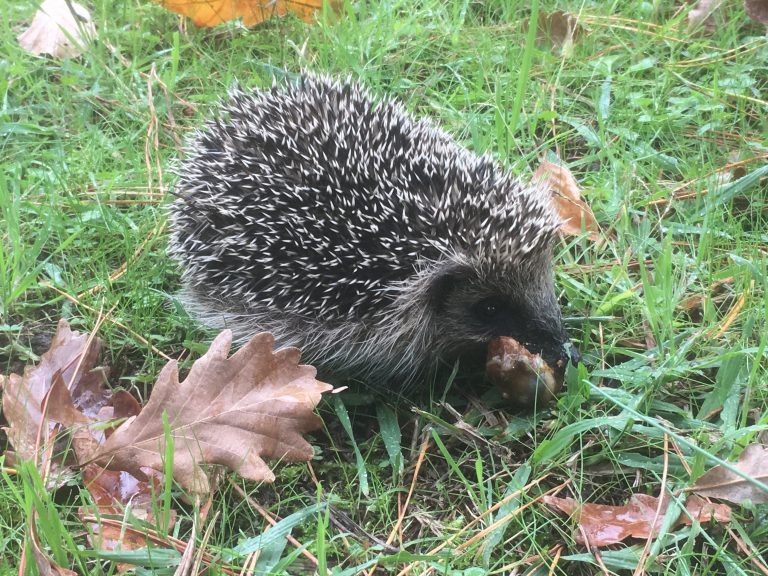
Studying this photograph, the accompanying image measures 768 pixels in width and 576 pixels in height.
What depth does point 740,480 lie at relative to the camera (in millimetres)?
2727

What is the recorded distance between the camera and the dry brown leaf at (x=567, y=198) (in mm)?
4172

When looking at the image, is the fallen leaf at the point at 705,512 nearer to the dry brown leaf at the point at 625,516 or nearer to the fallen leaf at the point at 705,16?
the dry brown leaf at the point at 625,516

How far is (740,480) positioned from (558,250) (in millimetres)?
1694

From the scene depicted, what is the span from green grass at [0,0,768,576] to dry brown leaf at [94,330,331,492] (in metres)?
0.18

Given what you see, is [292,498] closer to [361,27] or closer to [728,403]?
[728,403]

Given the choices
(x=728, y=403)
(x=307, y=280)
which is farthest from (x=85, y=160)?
(x=728, y=403)

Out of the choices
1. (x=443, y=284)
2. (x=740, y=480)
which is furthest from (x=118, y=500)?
(x=740, y=480)

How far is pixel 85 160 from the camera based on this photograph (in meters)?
4.76

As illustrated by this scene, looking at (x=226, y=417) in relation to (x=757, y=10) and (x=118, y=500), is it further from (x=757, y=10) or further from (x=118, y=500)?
(x=757, y=10)

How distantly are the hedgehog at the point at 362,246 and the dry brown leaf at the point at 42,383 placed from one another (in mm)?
583

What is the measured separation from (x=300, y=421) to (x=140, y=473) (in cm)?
62

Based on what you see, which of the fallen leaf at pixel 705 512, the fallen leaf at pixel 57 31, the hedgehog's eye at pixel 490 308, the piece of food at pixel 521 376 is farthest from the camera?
the fallen leaf at pixel 57 31

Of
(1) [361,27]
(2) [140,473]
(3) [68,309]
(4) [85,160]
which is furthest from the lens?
(1) [361,27]

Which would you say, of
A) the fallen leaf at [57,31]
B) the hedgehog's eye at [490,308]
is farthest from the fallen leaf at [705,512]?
the fallen leaf at [57,31]
